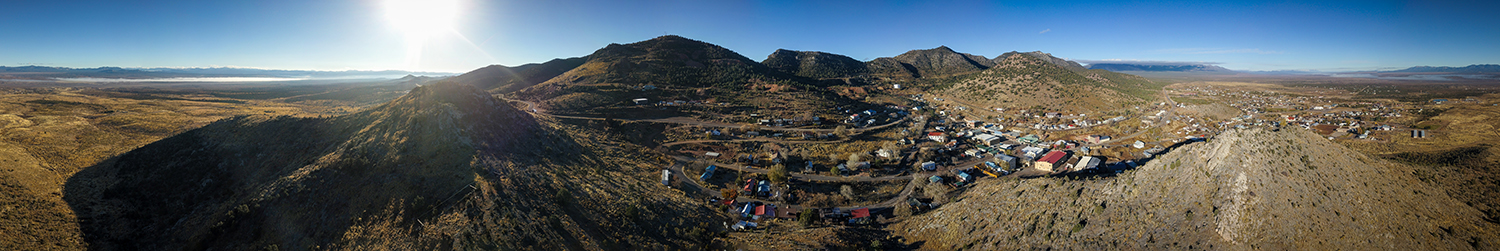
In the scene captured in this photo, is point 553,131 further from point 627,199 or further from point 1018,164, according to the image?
point 1018,164

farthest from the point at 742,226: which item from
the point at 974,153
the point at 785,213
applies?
the point at 974,153

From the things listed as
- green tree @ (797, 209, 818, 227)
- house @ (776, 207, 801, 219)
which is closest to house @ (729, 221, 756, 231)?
house @ (776, 207, 801, 219)

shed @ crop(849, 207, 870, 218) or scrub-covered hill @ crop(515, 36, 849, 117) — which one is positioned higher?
scrub-covered hill @ crop(515, 36, 849, 117)

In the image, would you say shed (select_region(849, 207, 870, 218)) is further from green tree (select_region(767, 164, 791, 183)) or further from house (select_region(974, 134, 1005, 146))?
house (select_region(974, 134, 1005, 146))

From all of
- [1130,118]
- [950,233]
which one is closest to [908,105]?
[1130,118]

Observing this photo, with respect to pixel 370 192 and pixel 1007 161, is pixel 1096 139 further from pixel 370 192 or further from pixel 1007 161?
pixel 370 192

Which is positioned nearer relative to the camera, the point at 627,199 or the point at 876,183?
the point at 627,199
